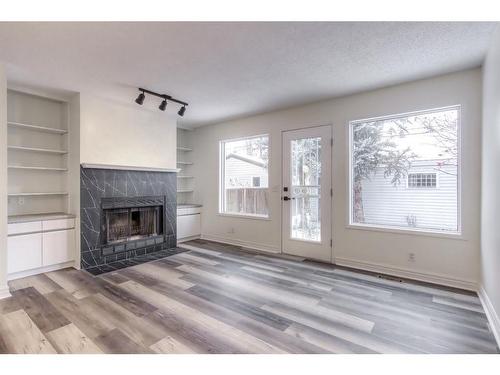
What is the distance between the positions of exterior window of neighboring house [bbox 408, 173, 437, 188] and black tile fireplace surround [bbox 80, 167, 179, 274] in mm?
3812

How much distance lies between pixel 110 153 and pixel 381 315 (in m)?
4.10

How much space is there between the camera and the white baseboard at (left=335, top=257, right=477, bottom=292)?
2.88m

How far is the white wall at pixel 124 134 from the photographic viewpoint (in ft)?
12.1

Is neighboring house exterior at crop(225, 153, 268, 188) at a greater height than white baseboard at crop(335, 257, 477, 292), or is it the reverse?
neighboring house exterior at crop(225, 153, 268, 188)

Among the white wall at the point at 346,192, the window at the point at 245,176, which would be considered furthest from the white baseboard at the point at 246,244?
the window at the point at 245,176

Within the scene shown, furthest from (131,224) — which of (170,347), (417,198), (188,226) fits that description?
(417,198)

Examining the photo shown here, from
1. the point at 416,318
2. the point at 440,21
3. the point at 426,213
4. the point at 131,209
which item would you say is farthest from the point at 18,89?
the point at 426,213

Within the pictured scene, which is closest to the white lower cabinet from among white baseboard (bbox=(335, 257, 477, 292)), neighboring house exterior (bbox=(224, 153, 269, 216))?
neighboring house exterior (bbox=(224, 153, 269, 216))

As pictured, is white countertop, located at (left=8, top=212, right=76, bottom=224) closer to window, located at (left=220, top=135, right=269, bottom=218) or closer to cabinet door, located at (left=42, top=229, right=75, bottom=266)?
cabinet door, located at (left=42, top=229, right=75, bottom=266)

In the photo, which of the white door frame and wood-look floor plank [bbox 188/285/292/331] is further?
the white door frame

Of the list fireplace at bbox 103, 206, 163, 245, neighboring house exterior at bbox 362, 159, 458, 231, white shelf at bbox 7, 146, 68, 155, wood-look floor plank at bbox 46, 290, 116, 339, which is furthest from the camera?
fireplace at bbox 103, 206, 163, 245

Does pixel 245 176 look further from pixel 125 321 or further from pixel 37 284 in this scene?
pixel 37 284

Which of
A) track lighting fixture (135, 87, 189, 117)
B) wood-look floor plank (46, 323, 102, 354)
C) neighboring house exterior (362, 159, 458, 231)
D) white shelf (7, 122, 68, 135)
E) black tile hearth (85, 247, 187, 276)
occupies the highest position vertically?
track lighting fixture (135, 87, 189, 117)

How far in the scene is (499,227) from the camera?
202cm
